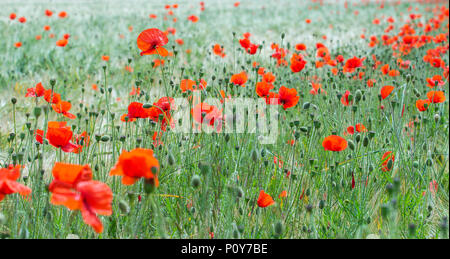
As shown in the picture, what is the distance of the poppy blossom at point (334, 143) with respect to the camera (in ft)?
4.56

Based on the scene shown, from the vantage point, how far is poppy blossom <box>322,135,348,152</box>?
54.7 inches

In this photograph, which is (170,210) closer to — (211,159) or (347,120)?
(211,159)

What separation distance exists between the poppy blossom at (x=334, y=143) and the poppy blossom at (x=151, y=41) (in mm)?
716

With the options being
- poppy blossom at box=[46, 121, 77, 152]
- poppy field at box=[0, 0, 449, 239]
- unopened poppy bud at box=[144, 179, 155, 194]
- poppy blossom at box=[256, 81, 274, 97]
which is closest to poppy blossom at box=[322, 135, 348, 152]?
poppy field at box=[0, 0, 449, 239]

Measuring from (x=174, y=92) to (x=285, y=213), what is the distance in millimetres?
929

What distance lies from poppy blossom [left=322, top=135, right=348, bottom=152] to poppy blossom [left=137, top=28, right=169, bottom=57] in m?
0.72

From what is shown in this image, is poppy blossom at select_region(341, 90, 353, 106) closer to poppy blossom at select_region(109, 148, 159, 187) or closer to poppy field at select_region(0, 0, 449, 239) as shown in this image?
poppy field at select_region(0, 0, 449, 239)

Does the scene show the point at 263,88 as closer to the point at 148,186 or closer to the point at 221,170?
the point at 221,170

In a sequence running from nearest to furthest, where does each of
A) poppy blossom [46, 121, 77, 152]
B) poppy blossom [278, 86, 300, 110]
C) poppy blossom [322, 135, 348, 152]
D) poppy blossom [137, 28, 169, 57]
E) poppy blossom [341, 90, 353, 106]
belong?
poppy blossom [46, 121, 77, 152], poppy blossom [322, 135, 348, 152], poppy blossom [137, 28, 169, 57], poppy blossom [278, 86, 300, 110], poppy blossom [341, 90, 353, 106]

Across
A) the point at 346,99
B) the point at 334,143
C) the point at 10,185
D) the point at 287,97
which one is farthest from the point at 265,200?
the point at 346,99

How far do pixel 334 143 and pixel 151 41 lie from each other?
0.79 metres

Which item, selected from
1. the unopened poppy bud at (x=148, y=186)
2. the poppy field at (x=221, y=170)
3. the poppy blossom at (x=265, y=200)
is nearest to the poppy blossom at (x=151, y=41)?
the poppy field at (x=221, y=170)
